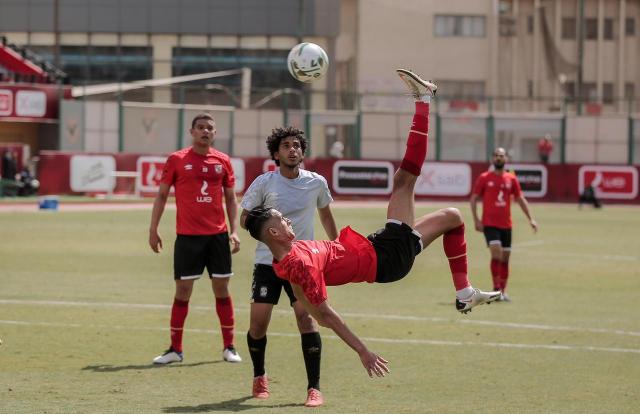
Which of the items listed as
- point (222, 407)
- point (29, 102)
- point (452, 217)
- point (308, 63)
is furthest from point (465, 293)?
point (29, 102)

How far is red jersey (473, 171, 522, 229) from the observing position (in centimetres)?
1969

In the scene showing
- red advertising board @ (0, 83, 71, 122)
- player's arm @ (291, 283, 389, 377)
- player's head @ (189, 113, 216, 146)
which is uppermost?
red advertising board @ (0, 83, 71, 122)

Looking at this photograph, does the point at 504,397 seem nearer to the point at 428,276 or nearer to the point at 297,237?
the point at 297,237

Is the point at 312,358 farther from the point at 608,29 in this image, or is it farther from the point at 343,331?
the point at 608,29

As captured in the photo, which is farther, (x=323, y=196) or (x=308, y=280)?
(x=323, y=196)

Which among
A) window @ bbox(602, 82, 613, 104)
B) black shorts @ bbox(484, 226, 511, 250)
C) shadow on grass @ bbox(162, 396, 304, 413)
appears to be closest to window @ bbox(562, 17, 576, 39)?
window @ bbox(602, 82, 613, 104)

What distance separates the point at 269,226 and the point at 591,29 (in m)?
83.1

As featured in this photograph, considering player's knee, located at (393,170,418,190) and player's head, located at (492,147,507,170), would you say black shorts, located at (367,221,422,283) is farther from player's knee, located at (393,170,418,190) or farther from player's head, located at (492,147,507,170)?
player's head, located at (492,147,507,170)

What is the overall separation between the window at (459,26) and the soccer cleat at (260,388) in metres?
74.2

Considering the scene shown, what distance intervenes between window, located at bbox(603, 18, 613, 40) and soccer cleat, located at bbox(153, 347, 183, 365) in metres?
79.9

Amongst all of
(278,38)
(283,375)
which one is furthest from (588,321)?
(278,38)

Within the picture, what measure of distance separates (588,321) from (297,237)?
6711mm

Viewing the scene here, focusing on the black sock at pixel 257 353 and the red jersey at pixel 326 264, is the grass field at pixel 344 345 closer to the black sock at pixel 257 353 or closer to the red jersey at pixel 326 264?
the black sock at pixel 257 353

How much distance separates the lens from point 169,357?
12539 millimetres
